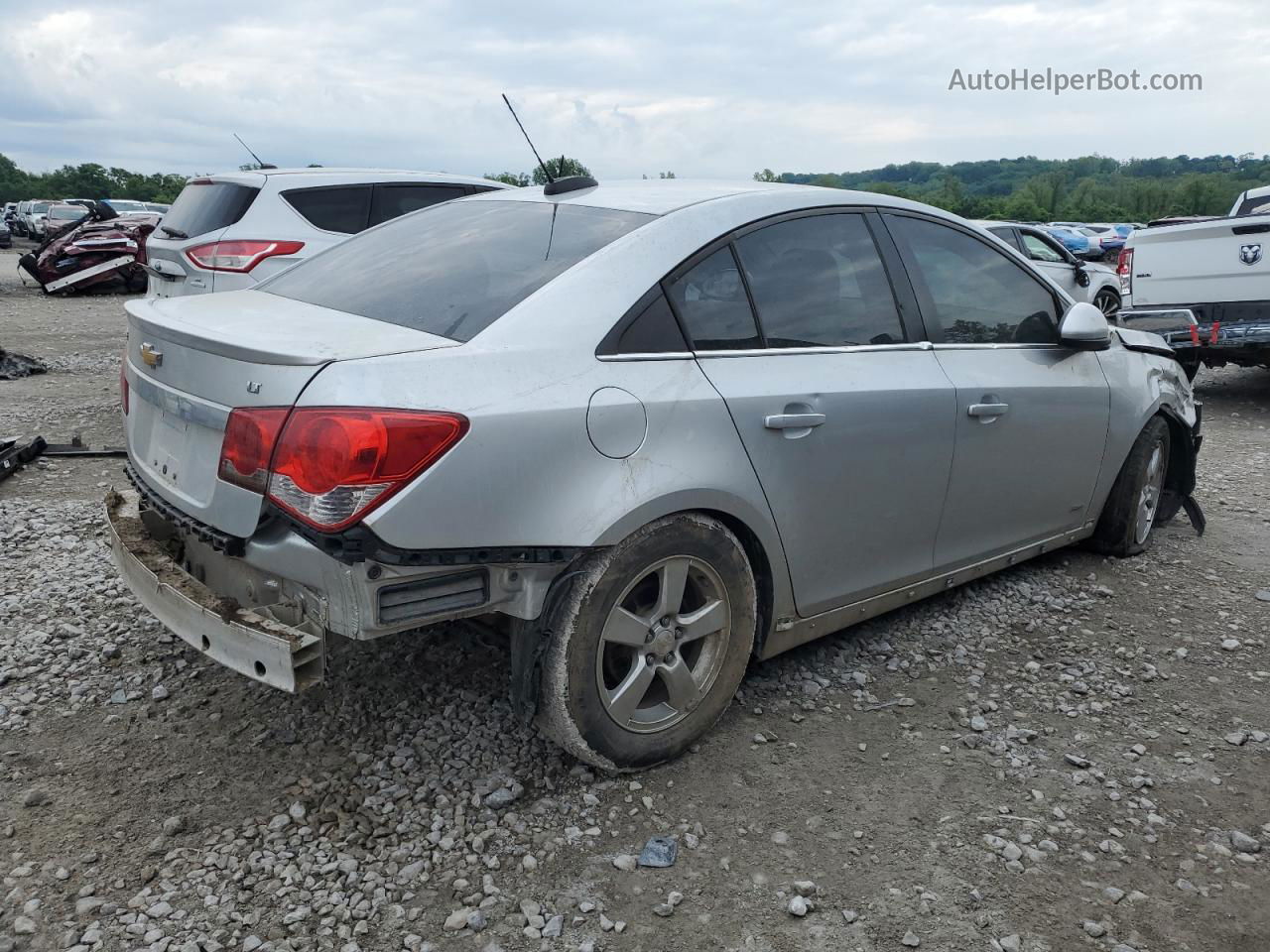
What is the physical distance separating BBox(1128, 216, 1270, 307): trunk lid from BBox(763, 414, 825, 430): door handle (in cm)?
715

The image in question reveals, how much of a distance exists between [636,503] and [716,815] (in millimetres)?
888

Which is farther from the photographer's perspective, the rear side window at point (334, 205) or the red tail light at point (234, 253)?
the rear side window at point (334, 205)

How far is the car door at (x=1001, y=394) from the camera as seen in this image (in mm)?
3713

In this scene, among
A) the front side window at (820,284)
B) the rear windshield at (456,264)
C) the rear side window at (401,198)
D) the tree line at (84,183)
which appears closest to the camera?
the rear windshield at (456,264)

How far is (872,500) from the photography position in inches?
133

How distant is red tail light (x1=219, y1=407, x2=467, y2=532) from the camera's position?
92.2 inches

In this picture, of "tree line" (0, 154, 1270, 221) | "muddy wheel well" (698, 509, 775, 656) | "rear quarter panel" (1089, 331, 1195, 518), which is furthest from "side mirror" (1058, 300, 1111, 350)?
"tree line" (0, 154, 1270, 221)

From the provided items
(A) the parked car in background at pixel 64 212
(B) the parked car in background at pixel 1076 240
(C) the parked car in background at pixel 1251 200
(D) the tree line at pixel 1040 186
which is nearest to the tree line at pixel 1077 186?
(D) the tree line at pixel 1040 186

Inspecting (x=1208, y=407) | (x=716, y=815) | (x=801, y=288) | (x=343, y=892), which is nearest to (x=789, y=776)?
(x=716, y=815)

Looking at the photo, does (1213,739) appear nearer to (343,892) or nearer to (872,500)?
(872,500)

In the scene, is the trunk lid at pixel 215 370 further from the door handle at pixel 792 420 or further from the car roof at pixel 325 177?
the car roof at pixel 325 177

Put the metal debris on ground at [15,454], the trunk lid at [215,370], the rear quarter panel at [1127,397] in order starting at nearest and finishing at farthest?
1. the trunk lid at [215,370]
2. the rear quarter panel at [1127,397]
3. the metal debris on ground at [15,454]

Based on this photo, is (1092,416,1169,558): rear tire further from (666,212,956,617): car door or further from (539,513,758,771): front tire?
(539,513,758,771): front tire

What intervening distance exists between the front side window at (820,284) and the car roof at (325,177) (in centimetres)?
534
